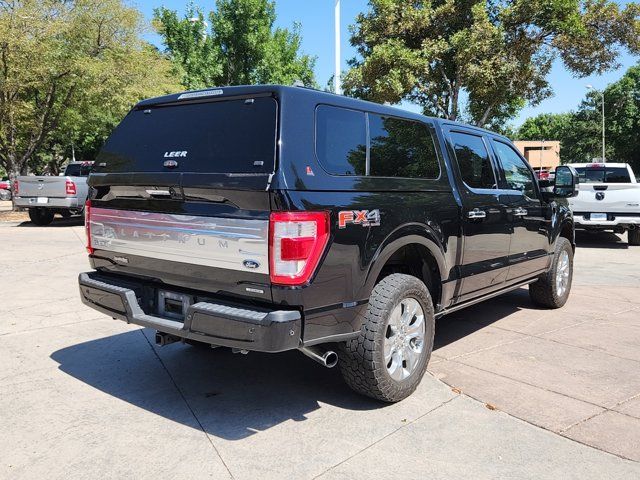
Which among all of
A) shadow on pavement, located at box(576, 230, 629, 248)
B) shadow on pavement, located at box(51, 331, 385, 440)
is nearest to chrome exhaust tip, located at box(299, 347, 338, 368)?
shadow on pavement, located at box(51, 331, 385, 440)

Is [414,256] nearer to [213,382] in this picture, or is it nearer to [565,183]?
[213,382]

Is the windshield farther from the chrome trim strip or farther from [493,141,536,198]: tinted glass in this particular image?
the chrome trim strip

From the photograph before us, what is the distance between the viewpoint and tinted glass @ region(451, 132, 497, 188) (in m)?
4.71

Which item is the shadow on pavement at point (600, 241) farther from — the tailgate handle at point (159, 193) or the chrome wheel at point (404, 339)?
the tailgate handle at point (159, 193)

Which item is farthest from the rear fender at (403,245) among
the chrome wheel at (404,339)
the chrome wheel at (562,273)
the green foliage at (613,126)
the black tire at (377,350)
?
the green foliage at (613,126)

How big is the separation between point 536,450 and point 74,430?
271cm

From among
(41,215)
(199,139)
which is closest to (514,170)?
(199,139)

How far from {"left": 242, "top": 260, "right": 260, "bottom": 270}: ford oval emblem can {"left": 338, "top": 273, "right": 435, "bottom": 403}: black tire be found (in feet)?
2.63

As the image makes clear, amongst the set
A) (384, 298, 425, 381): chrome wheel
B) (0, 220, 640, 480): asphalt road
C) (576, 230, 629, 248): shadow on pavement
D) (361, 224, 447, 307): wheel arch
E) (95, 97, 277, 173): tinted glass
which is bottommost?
(0, 220, 640, 480): asphalt road

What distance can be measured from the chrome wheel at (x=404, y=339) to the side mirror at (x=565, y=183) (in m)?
3.02

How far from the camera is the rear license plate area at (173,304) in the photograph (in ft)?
11.6

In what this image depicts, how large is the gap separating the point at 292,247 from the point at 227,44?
84.1 ft

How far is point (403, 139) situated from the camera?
4109mm

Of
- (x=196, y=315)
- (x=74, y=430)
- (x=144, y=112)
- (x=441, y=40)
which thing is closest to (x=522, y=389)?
(x=196, y=315)
